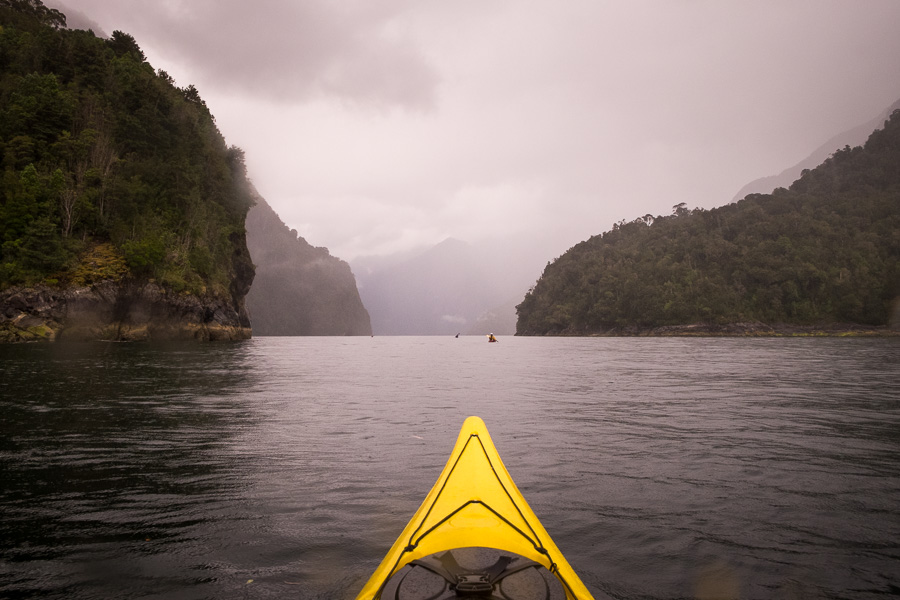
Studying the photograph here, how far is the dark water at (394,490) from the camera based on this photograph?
4438mm

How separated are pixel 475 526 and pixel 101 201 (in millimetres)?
71538

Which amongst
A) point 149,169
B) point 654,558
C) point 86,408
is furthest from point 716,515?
point 149,169

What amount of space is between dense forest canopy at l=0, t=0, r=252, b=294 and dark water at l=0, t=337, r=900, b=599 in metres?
47.6

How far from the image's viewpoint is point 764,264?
121 meters

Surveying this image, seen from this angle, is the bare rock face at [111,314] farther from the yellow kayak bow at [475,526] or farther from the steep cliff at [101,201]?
the yellow kayak bow at [475,526]

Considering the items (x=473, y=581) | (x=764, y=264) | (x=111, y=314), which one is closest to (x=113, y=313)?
(x=111, y=314)

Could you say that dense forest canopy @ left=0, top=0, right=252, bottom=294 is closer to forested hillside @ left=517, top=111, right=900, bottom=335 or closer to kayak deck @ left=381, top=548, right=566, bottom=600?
kayak deck @ left=381, top=548, right=566, bottom=600

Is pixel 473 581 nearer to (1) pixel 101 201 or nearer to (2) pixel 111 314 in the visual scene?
(2) pixel 111 314

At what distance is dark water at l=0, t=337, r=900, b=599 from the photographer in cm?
444

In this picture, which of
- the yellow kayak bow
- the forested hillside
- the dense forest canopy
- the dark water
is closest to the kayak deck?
the yellow kayak bow

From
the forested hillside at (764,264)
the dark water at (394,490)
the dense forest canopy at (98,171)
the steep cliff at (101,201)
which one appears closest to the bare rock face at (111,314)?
the steep cliff at (101,201)

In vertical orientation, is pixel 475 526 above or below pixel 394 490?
above

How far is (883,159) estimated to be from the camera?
147 metres

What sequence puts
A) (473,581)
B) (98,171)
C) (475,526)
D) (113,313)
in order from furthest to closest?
(98,171)
(113,313)
(475,526)
(473,581)
